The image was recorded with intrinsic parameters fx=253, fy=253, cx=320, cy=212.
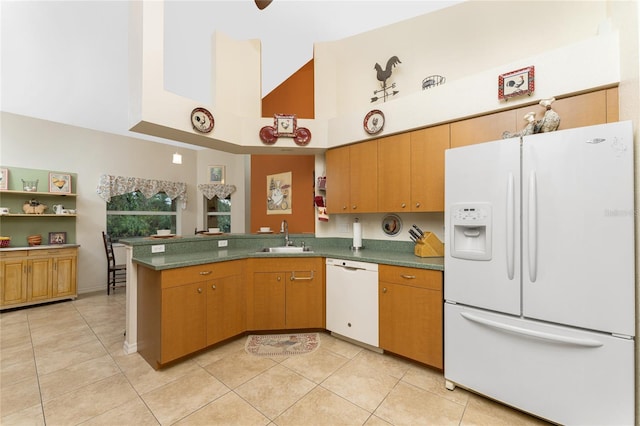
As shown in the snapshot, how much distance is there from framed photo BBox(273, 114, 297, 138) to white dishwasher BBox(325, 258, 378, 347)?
5.13 feet

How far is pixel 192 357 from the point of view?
237cm

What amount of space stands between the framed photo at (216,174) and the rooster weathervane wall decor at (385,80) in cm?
460

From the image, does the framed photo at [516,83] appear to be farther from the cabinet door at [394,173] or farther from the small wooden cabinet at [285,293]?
the small wooden cabinet at [285,293]

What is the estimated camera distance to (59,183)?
4387 millimetres

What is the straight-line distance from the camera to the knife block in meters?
2.49

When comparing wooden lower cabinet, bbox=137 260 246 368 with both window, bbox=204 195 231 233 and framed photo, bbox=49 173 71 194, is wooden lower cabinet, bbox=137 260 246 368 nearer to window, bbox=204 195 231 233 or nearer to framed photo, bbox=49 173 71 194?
framed photo, bbox=49 173 71 194

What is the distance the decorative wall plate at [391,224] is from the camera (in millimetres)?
2982

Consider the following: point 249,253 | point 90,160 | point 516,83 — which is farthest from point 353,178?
point 90,160

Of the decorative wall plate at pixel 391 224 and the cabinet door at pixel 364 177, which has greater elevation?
the cabinet door at pixel 364 177

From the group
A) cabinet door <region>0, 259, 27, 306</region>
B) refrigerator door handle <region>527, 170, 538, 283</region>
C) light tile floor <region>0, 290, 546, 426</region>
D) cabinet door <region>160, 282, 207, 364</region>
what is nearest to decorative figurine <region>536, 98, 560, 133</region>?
refrigerator door handle <region>527, 170, 538, 283</region>

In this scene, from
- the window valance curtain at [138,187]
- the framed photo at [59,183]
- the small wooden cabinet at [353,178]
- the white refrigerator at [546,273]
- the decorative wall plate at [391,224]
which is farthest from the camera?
the window valance curtain at [138,187]

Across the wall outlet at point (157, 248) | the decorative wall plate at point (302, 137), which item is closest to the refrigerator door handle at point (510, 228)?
the decorative wall plate at point (302, 137)

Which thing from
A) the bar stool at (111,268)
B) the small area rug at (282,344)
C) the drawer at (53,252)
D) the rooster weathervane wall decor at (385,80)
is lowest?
the small area rug at (282,344)

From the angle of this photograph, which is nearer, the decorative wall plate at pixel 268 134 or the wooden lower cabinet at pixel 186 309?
the wooden lower cabinet at pixel 186 309
